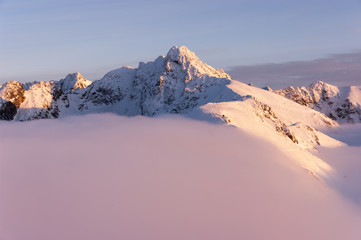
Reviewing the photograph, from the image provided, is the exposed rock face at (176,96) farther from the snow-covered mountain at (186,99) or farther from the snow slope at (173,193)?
the snow slope at (173,193)

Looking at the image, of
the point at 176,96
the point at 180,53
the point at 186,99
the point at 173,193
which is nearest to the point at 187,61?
the point at 180,53

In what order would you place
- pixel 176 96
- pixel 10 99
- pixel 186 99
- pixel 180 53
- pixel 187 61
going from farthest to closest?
pixel 180 53
pixel 187 61
pixel 10 99
pixel 176 96
pixel 186 99

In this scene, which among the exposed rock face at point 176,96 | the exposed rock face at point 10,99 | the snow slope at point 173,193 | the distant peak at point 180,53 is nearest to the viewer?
the snow slope at point 173,193

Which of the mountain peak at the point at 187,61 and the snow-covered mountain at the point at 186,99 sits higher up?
the mountain peak at the point at 187,61

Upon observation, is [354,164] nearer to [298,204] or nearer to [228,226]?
[298,204]

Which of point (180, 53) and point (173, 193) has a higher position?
point (180, 53)

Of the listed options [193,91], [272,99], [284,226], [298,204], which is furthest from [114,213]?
[272,99]

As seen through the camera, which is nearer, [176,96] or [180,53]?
[176,96]

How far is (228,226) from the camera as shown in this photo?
187 ft

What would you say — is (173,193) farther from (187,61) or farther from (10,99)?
(10,99)

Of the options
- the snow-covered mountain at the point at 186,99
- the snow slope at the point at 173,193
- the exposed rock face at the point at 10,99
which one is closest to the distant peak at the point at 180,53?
the snow-covered mountain at the point at 186,99

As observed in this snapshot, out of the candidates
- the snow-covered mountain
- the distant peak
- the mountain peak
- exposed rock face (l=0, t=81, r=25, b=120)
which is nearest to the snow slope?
the snow-covered mountain

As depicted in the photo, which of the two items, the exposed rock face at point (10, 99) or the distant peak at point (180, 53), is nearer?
the exposed rock face at point (10, 99)

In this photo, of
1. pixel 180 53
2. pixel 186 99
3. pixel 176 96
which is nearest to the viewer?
pixel 186 99
